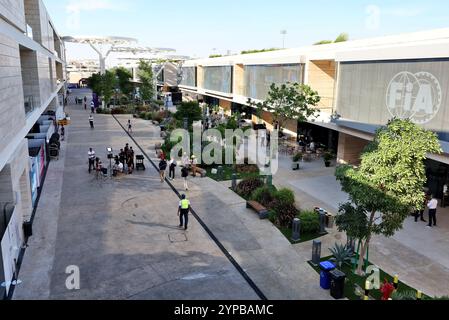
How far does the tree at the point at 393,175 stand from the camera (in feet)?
32.6

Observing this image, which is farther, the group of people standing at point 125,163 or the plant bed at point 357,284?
the group of people standing at point 125,163

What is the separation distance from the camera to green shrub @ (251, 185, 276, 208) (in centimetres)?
1688

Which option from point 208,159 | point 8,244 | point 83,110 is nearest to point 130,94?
point 83,110

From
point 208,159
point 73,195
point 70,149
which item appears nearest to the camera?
point 73,195

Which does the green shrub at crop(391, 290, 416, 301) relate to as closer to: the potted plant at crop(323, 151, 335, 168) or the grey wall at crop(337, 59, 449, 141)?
the grey wall at crop(337, 59, 449, 141)

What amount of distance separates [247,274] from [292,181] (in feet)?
36.6

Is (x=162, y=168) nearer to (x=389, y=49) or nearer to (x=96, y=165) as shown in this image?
(x=96, y=165)

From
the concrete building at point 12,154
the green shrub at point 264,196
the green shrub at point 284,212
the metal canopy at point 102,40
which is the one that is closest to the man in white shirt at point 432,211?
the green shrub at point 284,212

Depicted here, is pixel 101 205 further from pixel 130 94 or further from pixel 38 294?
pixel 130 94

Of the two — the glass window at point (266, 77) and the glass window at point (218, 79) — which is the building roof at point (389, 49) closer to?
the glass window at point (266, 77)

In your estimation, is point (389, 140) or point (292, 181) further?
point (292, 181)

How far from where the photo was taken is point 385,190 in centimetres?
1026

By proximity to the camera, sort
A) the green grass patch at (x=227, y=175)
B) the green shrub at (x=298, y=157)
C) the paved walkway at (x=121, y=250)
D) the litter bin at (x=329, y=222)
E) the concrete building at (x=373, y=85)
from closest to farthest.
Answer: the paved walkway at (x=121, y=250) < the litter bin at (x=329, y=222) < the concrete building at (x=373, y=85) < the green grass patch at (x=227, y=175) < the green shrub at (x=298, y=157)

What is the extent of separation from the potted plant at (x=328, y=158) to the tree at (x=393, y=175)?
14899 mm
